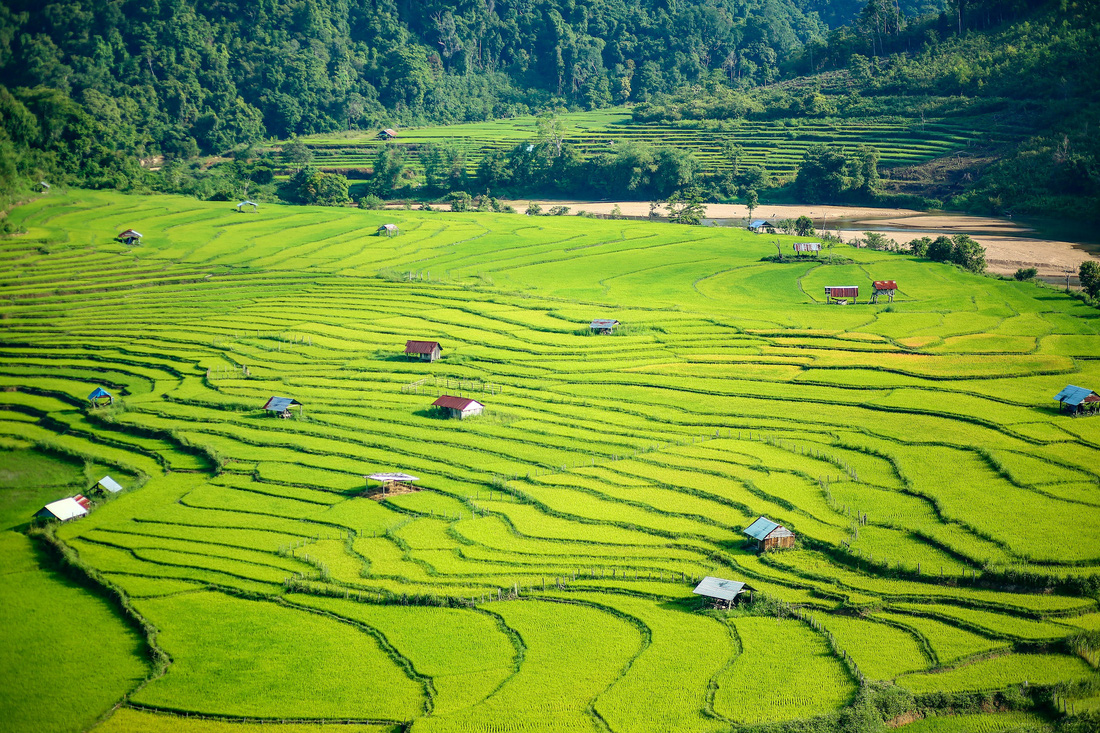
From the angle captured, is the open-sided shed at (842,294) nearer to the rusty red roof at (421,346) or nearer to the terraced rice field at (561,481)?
the terraced rice field at (561,481)

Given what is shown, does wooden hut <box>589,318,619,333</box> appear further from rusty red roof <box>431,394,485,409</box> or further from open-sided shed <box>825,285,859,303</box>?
open-sided shed <box>825,285,859,303</box>

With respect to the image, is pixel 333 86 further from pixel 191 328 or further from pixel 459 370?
pixel 459 370

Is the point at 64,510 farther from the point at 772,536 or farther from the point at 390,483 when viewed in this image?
the point at 772,536

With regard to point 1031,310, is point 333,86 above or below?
above

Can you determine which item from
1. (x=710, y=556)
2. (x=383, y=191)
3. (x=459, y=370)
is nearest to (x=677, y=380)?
(x=459, y=370)

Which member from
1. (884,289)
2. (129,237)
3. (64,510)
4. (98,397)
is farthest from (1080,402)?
(129,237)

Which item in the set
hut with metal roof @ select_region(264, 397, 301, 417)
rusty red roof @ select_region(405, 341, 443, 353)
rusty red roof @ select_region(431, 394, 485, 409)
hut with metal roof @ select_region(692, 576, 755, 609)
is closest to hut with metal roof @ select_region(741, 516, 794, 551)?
hut with metal roof @ select_region(692, 576, 755, 609)
